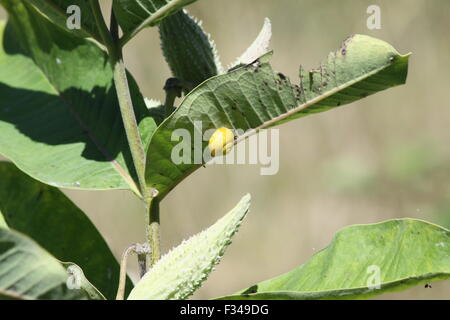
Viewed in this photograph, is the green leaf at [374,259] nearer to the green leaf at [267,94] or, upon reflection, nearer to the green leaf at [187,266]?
the green leaf at [187,266]

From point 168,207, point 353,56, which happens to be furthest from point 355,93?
point 168,207

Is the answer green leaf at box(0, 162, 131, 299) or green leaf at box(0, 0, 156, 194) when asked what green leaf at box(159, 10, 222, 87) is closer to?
green leaf at box(0, 0, 156, 194)

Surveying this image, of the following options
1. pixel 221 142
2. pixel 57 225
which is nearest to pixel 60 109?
pixel 57 225

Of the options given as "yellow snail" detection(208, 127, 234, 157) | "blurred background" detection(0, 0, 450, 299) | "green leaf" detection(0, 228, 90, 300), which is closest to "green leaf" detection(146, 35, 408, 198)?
"yellow snail" detection(208, 127, 234, 157)

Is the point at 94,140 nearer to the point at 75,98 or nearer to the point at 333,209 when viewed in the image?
the point at 75,98

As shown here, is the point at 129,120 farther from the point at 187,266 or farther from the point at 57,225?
the point at 57,225
